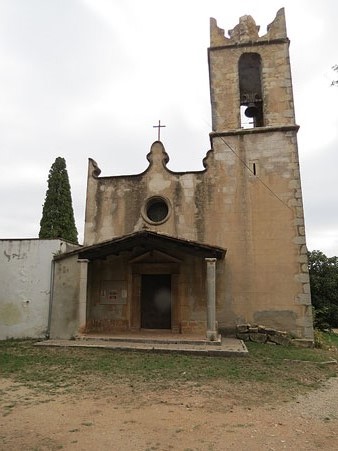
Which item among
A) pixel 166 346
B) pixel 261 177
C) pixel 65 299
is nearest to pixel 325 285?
pixel 261 177

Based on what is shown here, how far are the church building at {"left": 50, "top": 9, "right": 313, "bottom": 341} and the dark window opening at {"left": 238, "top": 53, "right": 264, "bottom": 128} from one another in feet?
0.34

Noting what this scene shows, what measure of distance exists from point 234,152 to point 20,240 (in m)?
7.67

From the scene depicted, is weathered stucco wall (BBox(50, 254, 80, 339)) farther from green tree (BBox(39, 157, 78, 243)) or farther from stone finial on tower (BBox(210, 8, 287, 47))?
stone finial on tower (BBox(210, 8, 287, 47))

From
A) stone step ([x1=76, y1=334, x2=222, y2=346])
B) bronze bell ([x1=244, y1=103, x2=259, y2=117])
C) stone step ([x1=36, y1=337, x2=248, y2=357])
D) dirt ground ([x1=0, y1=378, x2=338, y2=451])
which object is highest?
bronze bell ([x1=244, y1=103, x2=259, y2=117])

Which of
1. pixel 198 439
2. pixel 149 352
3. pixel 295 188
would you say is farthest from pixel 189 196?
pixel 198 439

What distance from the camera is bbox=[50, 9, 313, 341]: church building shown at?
36.4 feet

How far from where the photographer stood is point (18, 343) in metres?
10.2

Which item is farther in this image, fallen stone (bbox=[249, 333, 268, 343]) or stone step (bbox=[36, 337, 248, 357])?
fallen stone (bbox=[249, 333, 268, 343])

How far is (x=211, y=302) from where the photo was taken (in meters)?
10.1

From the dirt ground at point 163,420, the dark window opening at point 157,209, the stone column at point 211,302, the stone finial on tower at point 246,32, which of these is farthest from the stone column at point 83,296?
the stone finial on tower at point 246,32

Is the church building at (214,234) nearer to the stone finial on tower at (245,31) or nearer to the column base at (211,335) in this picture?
the stone finial on tower at (245,31)

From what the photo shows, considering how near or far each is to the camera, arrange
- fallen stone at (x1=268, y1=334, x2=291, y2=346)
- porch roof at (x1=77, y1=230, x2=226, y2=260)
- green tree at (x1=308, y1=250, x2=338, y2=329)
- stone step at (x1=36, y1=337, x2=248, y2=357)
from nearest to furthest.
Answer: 1. stone step at (x1=36, y1=337, x2=248, y2=357)
2. porch roof at (x1=77, y1=230, x2=226, y2=260)
3. fallen stone at (x1=268, y1=334, x2=291, y2=346)
4. green tree at (x1=308, y1=250, x2=338, y2=329)

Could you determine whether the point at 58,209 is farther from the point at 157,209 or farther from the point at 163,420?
the point at 163,420

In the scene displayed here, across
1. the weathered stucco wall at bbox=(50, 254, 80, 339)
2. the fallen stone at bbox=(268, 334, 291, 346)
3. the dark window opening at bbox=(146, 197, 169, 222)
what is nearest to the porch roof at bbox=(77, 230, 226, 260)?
the weathered stucco wall at bbox=(50, 254, 80, 339)
